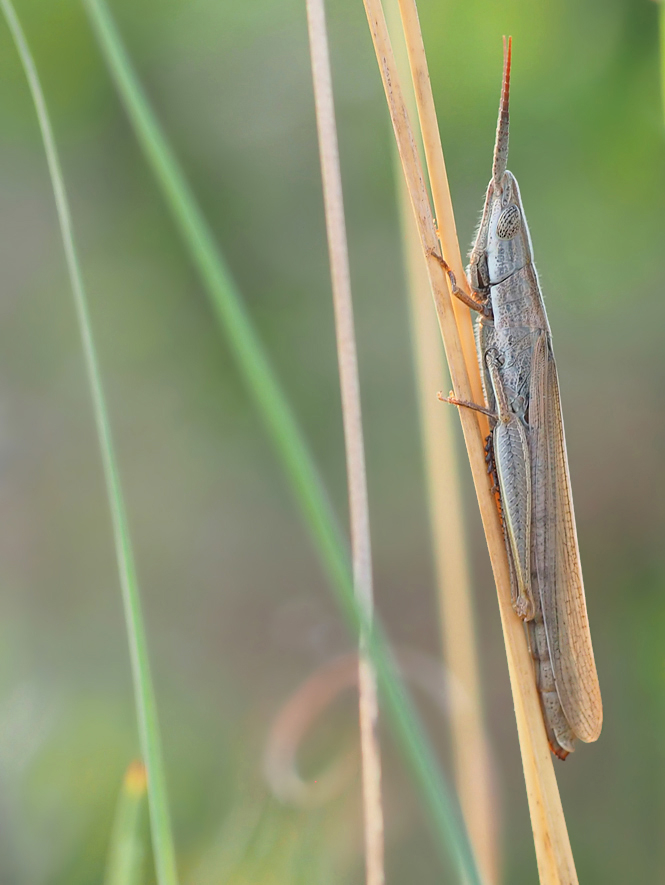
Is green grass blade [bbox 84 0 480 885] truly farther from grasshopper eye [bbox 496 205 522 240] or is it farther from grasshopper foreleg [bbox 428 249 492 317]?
grasshopper eye [bbox 496 205 522 240]

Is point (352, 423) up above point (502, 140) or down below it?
below

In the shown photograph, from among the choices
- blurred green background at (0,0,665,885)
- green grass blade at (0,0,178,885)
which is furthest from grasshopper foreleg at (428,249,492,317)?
blurred green background at (0,0,665,885)

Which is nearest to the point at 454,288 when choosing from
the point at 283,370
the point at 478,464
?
the point at 478,464

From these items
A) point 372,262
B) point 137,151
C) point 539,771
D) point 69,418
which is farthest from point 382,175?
point 539,771

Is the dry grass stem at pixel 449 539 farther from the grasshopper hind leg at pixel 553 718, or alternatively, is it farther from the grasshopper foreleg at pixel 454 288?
the grasshopper hind leg at pixel 553 718

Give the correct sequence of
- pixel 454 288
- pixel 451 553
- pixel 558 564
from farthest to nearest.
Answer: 1. pixel 451 553
2. pixel 558 564
3. pixel 454 288

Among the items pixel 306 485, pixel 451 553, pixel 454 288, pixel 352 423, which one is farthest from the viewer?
pixel 451 553

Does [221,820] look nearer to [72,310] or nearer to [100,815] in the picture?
[100,815]

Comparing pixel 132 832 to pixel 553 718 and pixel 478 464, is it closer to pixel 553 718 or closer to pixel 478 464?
pixel 478 464
